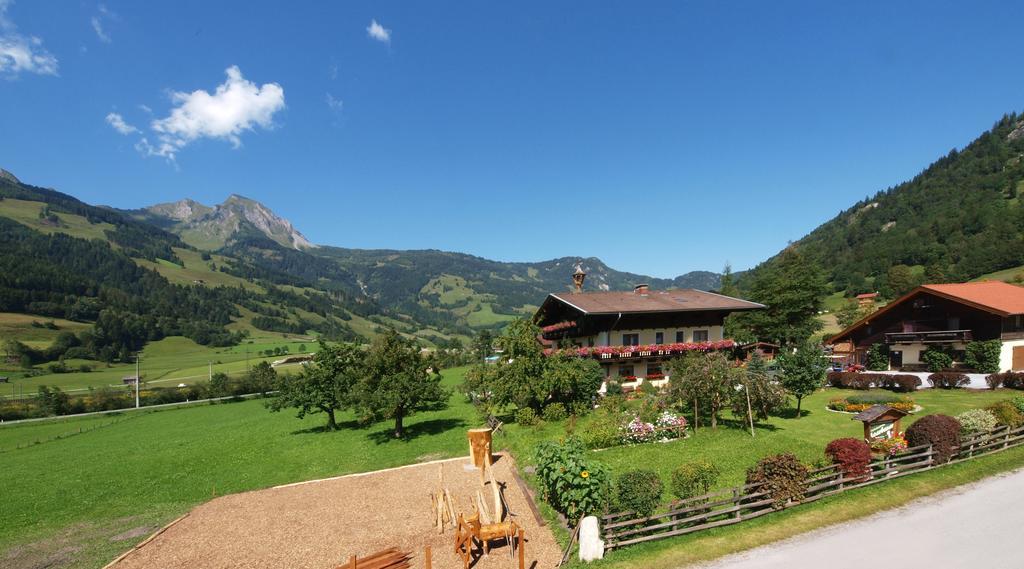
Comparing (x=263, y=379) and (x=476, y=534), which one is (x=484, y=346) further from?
(x=476, y=534)

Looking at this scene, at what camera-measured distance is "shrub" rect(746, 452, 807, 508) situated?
14133mm

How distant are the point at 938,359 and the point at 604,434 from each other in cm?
3706

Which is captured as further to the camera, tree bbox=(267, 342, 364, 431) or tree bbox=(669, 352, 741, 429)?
tree bbox=(267, 342, 364, 431)

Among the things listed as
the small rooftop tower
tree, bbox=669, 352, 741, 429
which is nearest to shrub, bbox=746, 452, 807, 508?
tree, bbox=669, 352, 741, 429

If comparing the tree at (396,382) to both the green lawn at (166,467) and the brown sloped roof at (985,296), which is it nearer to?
the green lawn at (166,467)

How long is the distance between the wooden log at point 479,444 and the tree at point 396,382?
492 inches

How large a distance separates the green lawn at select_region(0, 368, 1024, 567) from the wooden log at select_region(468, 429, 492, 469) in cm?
483

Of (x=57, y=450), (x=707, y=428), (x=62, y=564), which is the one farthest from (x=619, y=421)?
(x=57, y=450)

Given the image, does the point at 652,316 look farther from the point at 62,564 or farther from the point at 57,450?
the point at 57,450

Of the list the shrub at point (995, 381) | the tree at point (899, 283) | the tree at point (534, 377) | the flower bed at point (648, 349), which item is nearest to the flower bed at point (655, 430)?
the tree at point (534, 377)

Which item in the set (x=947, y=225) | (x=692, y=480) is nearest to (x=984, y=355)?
(x=692, y=480)

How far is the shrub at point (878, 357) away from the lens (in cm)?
4447

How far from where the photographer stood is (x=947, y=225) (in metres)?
141

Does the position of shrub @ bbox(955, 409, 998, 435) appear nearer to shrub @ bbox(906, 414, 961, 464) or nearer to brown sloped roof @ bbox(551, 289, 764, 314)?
shrub @ bbox(906, 414, 961, 464)
